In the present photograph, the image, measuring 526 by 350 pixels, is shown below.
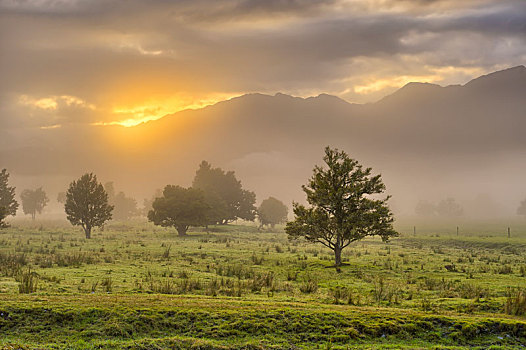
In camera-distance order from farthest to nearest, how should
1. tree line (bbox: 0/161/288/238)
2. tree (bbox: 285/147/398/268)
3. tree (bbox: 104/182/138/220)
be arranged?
tree (bbox: 104/182/138/220)
tree line (bbox: 0/161/288/238)
tree (bbox: 285/147/398/268)

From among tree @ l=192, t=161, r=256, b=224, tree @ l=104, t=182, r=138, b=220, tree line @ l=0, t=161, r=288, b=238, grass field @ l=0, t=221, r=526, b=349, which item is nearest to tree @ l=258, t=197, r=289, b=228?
tree line @ l=0, t=161, r=288, b=238

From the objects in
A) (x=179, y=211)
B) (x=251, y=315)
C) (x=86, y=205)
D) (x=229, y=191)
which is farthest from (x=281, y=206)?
(x=251, y=315)

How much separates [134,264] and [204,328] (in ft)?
67.1

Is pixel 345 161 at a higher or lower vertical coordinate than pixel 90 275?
higher

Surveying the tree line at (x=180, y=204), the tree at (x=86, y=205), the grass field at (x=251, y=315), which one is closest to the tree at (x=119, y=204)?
the tree line at (x=180, y=204)

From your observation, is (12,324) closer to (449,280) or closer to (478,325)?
(478,325)

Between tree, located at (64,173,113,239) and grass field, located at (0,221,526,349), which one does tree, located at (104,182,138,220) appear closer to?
tree, located at (64,173,113,239)

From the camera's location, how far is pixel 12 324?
1484 centimetres

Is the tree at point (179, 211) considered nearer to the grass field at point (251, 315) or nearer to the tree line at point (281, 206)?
the tree line at point (281, 206)

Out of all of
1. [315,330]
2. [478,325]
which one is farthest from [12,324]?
[478,325]

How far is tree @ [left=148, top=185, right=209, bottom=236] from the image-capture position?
78.8 metres

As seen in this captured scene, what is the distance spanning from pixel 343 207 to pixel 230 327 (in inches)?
878

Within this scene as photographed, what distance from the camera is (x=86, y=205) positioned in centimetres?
6938

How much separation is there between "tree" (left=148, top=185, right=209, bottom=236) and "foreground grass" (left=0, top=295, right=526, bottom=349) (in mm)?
62272
